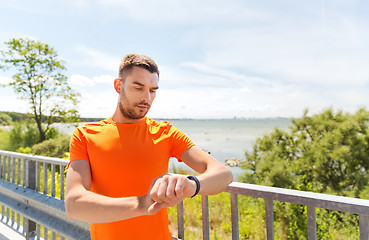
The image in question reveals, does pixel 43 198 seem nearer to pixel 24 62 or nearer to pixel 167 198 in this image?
pixel 167 198

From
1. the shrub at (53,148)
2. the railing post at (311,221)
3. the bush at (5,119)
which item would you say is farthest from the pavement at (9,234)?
the bush at (5,119)

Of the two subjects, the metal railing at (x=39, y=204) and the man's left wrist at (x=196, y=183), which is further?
the metal railing at (x=39, y=204)

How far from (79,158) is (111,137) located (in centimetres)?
17

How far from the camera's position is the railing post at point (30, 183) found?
2.79 meters

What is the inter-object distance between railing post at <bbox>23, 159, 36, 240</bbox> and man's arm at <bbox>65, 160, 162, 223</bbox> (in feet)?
7.59

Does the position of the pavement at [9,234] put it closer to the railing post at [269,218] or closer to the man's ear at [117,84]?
the man's ear at [117,84]

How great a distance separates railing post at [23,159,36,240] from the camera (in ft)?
9.15

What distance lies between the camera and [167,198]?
0.85 m

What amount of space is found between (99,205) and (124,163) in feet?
0.90

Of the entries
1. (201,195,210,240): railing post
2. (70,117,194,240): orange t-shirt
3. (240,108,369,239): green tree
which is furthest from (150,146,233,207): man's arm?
(240,108,369,239): green tree

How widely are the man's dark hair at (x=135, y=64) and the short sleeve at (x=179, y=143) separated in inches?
13.4

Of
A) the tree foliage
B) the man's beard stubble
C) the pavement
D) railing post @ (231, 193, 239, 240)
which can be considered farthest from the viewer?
the tree foliage

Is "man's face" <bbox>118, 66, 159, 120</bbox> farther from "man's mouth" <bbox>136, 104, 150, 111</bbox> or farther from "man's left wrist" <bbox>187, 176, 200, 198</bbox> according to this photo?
"man's left wrist" <bbox>187, 176, 200, 198</bbox>

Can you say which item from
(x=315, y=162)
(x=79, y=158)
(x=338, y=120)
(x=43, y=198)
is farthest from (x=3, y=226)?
(x=338, y=120)
